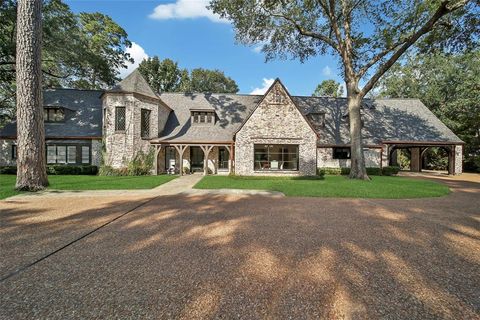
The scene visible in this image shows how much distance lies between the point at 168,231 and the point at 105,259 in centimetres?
153

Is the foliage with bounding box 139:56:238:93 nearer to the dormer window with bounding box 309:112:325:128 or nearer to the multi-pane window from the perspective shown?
the multi-pane window

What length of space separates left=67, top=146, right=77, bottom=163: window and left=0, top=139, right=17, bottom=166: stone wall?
15.0 feet

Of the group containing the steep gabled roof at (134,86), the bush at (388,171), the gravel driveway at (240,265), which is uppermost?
the steep gabled roof at (134,86)

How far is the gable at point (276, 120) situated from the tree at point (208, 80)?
102ft

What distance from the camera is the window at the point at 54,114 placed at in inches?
769

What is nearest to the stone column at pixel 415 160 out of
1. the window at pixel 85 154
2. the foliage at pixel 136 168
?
the foliage at pixel 136 168

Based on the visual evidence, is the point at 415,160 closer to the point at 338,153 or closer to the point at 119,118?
the point at 338,153

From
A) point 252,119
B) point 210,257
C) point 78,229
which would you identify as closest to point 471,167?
point 252,119

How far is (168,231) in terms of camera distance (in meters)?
5.11

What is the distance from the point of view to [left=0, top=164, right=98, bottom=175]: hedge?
17.3m

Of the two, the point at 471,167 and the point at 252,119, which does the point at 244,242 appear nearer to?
the point at 252,119

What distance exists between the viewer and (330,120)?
2273 centimetres

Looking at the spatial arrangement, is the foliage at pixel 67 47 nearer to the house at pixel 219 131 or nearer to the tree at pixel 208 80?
the house at pixel 219 131

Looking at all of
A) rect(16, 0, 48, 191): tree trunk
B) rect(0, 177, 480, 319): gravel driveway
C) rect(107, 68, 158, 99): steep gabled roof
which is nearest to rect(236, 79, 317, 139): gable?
rect(107, 68, 158, 99): steep gabled roof
